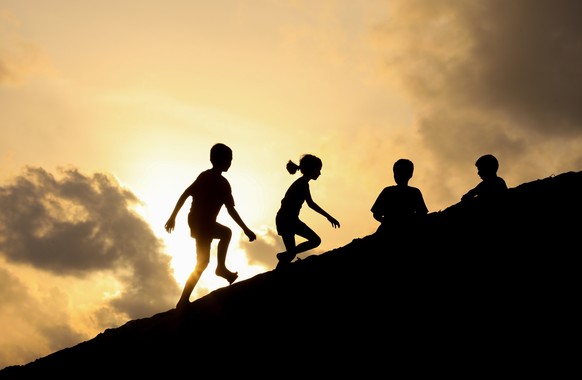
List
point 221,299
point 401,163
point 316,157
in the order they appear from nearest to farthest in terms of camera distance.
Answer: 1. point 221,299
2. point 401,163
3. point 316,157

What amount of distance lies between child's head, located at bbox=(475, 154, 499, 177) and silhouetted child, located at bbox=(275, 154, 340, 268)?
9.85 feet

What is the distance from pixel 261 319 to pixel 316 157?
4424 millimetres

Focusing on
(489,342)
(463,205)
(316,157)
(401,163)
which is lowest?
(489,342)

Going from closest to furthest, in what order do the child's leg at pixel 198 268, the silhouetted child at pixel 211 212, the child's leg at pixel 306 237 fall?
the child's leg at pixel 198 268, the silhouetted child at pixel 211 212, the child's leg at pixel 306 237

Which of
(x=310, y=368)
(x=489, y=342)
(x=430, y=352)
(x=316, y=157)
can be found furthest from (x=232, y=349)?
(x=316, y=157)

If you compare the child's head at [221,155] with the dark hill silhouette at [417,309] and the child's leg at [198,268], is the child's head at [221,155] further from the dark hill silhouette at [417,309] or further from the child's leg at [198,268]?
the dark hill silhouette at [417,309]

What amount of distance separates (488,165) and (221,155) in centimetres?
383

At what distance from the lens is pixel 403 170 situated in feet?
33.1

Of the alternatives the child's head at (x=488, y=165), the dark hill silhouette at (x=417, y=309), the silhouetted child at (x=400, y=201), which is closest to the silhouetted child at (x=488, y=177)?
the child's head at (x=488, y=165)

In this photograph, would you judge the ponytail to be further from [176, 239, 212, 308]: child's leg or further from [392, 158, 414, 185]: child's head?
[176, 239, 212, 308]: child's leg

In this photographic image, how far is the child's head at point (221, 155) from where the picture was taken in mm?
9383

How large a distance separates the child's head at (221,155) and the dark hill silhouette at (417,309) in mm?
1711

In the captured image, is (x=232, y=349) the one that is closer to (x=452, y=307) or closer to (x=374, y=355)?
(x=374, y=355)

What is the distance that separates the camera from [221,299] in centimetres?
942
